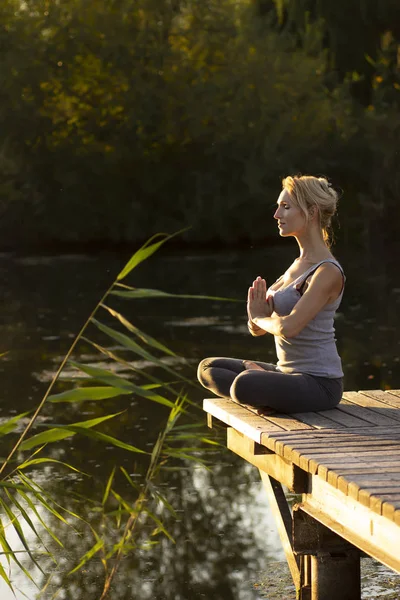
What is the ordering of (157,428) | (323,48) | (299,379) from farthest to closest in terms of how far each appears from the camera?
(323,48)
(157,428)
(299,379)

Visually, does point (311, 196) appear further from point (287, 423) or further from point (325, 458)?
point (325, 458)

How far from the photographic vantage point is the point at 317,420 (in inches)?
225

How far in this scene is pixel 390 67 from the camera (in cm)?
3666

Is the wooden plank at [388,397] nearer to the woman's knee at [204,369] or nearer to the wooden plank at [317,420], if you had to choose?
the wooden plank at [317,420]

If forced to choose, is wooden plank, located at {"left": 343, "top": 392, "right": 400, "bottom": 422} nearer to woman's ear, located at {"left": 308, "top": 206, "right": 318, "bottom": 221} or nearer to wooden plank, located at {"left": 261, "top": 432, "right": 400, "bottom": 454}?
wooden plank, located at {"left": 261, "top": 432, "right": 400, "bottom": 454}

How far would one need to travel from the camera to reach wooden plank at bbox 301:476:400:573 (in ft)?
14.1

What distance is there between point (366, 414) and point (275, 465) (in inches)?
21.8

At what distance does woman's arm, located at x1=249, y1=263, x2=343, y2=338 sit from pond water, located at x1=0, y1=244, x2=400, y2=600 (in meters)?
1.22

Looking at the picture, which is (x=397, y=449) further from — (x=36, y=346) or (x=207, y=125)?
(x=207, y=125)

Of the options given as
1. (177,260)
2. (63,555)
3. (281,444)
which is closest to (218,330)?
(63,555)

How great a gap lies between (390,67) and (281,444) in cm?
3265

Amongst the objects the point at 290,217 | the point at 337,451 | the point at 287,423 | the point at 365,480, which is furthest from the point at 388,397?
the point at 365,480

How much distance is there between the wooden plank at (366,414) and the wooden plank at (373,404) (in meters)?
0.03

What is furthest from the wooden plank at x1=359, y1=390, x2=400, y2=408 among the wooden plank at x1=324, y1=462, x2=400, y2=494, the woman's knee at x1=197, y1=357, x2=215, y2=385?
the wooden plank at x1=324, y1=462, x2=400, y2=494
